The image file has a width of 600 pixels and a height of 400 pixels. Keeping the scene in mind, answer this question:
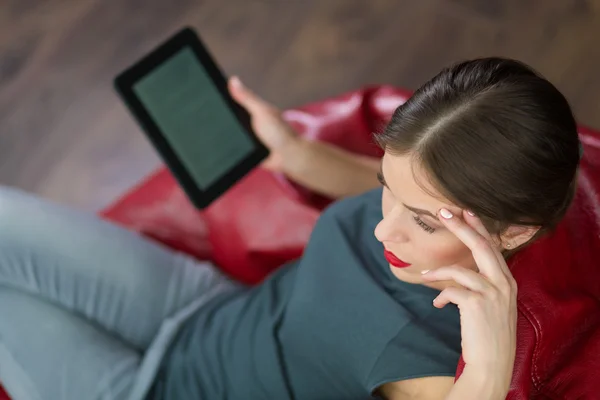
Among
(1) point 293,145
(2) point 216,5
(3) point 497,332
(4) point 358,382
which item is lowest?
(4) point 358,382

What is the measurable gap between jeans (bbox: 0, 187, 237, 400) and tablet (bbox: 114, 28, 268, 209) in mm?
168

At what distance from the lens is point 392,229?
0.81 metres

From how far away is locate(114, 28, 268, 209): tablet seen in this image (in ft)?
3.78

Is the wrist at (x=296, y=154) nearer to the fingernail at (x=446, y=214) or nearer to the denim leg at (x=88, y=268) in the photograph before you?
the denim leg at (x=88, y=268)

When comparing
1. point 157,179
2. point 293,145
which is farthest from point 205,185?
point 157,179

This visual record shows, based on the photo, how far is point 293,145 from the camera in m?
1.27

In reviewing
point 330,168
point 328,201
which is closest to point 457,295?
point 330,168

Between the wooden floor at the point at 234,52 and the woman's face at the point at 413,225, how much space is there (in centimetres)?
120

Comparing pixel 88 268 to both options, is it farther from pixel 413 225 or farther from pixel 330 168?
pixel 413 225

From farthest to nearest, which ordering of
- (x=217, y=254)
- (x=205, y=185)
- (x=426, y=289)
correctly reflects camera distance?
(x=217, y=254)
(x=205, y=185)
(x=426, y=289)

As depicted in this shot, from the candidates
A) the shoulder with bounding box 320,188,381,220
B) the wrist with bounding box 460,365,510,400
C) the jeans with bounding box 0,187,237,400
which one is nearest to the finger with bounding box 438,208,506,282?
the wrist with bounding box 460,365,510,400

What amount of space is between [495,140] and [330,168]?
0.58 m

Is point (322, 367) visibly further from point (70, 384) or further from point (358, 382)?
point (70, 384)

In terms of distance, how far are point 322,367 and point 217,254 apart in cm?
46
